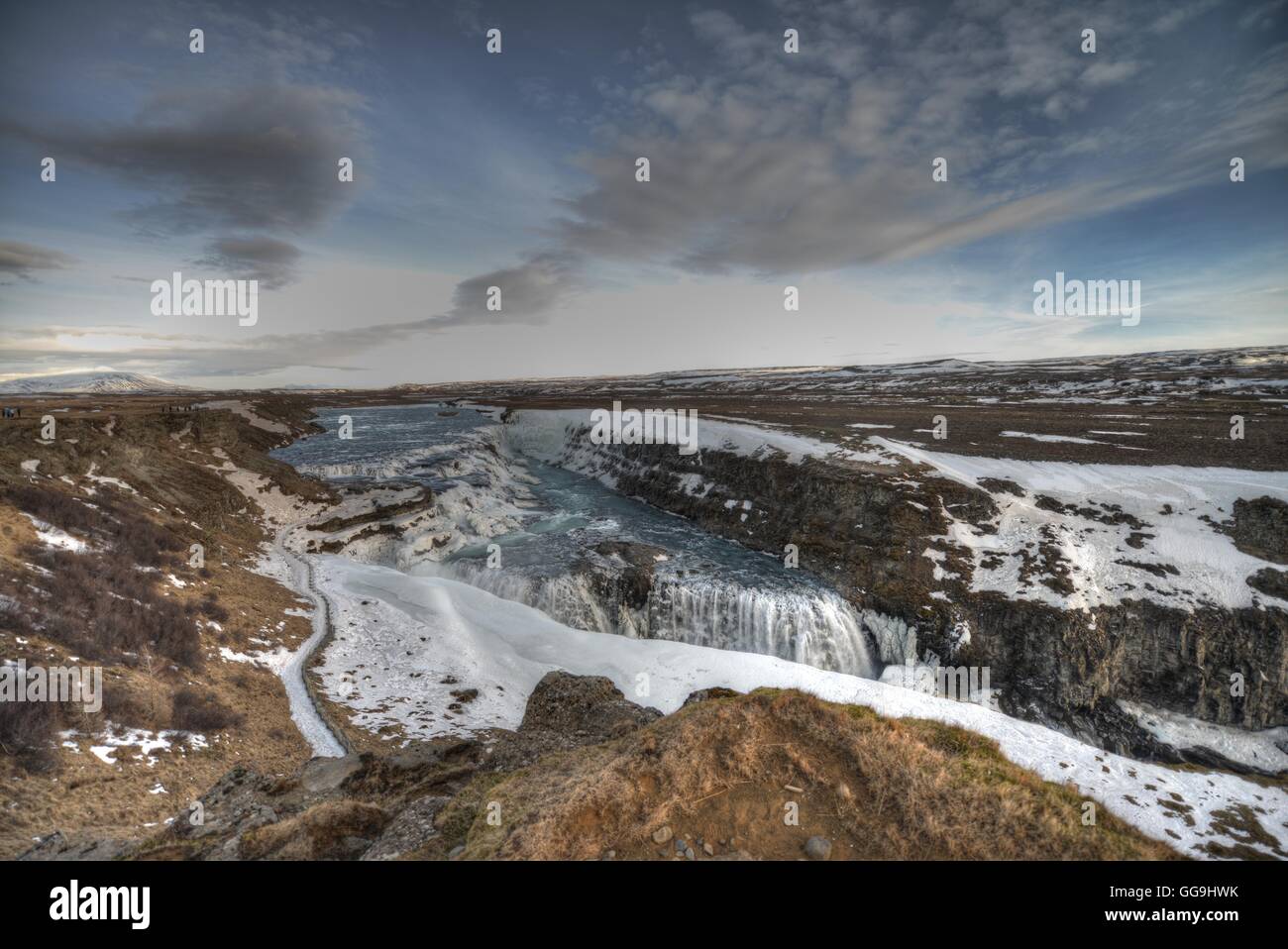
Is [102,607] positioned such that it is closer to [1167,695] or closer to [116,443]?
[116,443]

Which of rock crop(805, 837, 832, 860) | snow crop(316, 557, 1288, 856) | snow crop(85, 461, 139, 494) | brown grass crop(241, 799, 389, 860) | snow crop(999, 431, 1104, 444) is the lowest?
snow crop(316, 557, 1288, 856)

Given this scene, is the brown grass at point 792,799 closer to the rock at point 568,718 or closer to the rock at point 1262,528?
the rock at point 568,718

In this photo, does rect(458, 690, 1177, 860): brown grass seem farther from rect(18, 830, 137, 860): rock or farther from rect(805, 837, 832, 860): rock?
rect(18, 830, 137, 860): rock

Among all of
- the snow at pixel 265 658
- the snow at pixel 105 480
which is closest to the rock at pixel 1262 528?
the snow at pixel 265 658

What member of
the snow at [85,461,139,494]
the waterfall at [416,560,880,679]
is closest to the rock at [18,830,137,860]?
the waterfall at [416,560,880,679]

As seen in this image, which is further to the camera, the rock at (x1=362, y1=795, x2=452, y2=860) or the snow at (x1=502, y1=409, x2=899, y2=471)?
the snow at (x1=502, y1=409, x2=899, y2=471)

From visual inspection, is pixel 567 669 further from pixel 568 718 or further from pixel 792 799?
pixel 792 799
